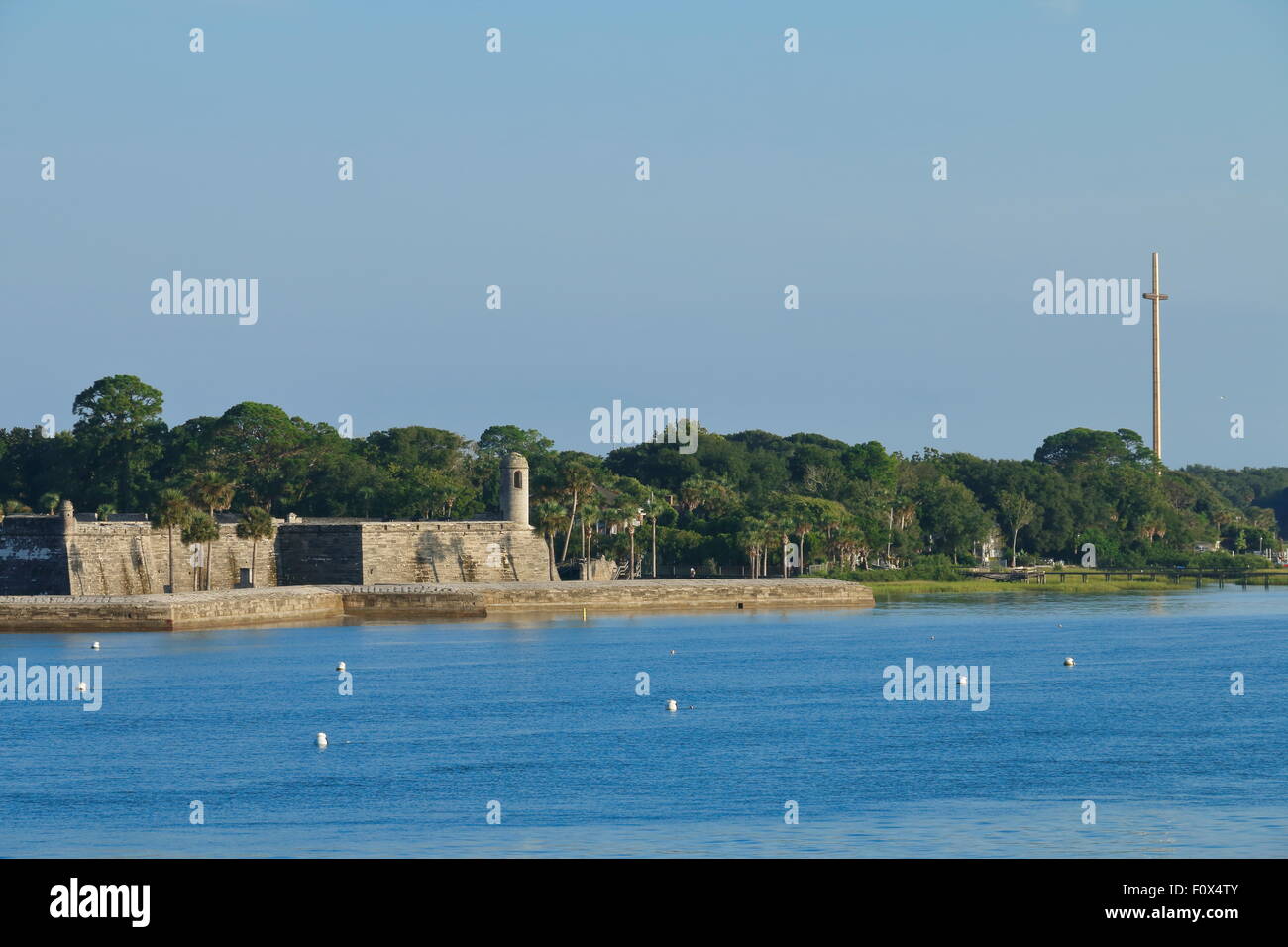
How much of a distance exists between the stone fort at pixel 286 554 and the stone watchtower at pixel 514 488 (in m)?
0.06

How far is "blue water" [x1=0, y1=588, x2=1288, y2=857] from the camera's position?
2894 cm

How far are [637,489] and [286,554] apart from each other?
130ft

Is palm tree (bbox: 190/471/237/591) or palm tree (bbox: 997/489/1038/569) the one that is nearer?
palm tree (bbox: 190/471/237/591)

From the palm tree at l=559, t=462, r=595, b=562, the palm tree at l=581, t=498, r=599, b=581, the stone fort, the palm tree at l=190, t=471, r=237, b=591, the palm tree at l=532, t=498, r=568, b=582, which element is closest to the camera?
the stone fort

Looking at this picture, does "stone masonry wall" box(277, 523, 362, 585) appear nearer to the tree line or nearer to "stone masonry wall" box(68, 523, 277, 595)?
"stone masonry wall" box(68, 523, 277, 595)

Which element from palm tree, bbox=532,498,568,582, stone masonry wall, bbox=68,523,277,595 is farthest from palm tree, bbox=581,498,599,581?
stone masonry wall, bbox=68,523,277,595

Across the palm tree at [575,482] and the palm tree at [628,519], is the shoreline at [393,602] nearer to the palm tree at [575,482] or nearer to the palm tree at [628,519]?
the palm tree at [575,482]

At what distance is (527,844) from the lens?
2758 cm

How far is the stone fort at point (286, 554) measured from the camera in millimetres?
82875

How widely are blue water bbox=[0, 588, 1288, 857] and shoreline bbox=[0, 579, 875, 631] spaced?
1745 mm

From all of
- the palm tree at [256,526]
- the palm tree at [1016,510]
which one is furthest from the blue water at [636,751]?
Answer: the palm tree at [1016,510]

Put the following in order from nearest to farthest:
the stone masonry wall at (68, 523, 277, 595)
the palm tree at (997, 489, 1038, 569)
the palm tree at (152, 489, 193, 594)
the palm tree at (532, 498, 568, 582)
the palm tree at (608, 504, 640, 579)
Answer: the palm tree at (152, 489, 193, 594), the stone masonry wall at (68, 523, 277, 595), the palm tree at (532, 498, 568, 582), the palm tree at (608, 504, 640, 579), the palm tree at (997, 489, 1038, 569)

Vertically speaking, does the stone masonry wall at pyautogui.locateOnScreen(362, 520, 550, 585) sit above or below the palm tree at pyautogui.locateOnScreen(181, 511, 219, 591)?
below
